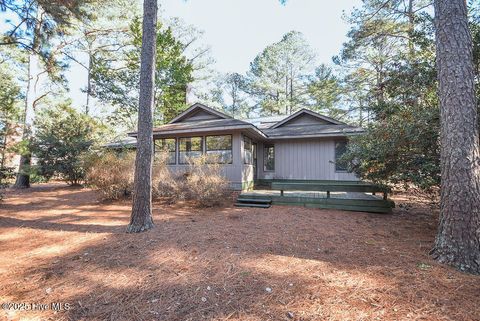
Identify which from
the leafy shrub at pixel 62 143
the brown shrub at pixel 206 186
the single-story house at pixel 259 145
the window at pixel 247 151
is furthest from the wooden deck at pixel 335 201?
the leafy shrub at pixel 62 143

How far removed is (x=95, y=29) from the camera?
16.0m

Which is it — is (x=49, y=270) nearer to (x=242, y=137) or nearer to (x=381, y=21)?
(x=242, y=137)

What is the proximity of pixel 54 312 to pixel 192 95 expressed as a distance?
76.3 ft

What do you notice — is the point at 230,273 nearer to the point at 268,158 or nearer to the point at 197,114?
the point at 268,158

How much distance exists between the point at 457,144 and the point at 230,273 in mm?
3774

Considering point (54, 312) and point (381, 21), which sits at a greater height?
point (381, 21)

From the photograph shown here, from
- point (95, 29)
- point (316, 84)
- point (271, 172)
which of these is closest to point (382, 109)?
point (271, 172)

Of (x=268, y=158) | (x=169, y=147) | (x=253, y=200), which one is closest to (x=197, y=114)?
(x=169, y=147)

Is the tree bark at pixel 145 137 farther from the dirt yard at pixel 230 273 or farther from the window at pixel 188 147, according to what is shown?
the window at pixel 188 147

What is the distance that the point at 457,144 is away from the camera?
336 cm

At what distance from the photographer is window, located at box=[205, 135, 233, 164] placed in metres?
10.6

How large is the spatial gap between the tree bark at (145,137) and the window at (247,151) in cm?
613

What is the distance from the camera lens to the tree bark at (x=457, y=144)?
327 centimetres

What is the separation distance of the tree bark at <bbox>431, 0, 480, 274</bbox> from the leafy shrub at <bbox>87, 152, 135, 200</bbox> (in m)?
8.88
